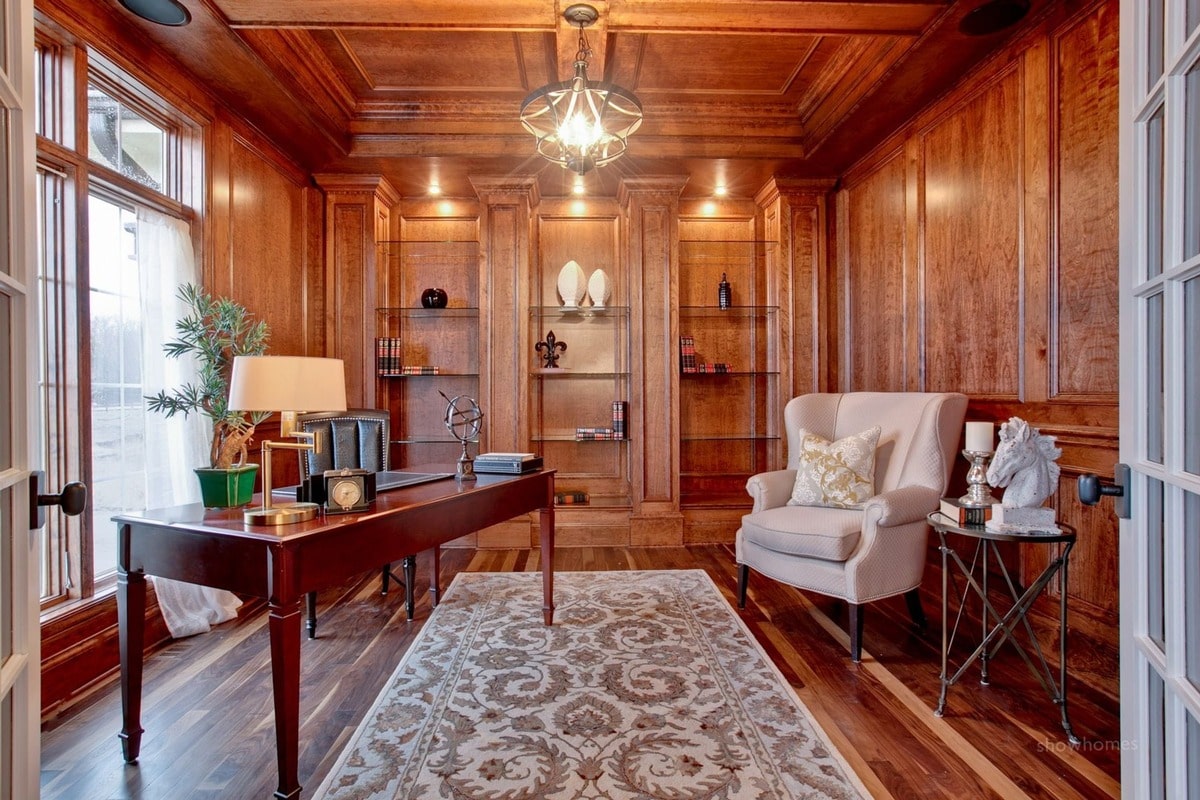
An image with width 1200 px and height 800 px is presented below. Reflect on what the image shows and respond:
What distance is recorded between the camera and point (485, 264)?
4547mm

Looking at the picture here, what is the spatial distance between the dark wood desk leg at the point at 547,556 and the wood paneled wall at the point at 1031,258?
2.17m

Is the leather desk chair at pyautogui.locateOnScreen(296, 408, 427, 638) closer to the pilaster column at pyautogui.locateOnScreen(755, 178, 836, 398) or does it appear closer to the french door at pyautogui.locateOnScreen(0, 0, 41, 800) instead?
the french door at pyautogui.locateOnScreen(0, 0, 41, 800)

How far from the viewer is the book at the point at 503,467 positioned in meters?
2.82

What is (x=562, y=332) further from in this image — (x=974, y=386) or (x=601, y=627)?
(x=974, y=386)

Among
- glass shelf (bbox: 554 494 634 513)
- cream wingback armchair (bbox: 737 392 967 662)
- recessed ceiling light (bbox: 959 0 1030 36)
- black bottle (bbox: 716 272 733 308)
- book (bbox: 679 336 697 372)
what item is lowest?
glass shelf (bbox: 554 494 634 513)

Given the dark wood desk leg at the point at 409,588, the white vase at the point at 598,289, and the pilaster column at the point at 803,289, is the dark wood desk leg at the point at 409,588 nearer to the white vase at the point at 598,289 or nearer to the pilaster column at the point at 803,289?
the white vase at the point at 598,289

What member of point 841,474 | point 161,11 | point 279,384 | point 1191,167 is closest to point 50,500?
point 279,384

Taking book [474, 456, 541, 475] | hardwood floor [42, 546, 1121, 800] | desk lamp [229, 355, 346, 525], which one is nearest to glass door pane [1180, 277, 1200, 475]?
hardwood floor [42, 546, 1121, 800]

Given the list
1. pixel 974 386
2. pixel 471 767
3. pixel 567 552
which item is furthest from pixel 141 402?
pixel 974 386

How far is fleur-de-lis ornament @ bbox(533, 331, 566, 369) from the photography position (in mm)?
4699

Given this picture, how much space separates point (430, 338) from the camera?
15.9 ft

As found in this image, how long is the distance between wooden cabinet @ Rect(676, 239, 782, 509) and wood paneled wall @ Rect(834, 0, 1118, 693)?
1186mm

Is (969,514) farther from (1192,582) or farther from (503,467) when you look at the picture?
(503,467)

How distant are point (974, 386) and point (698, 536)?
7.29 ft
